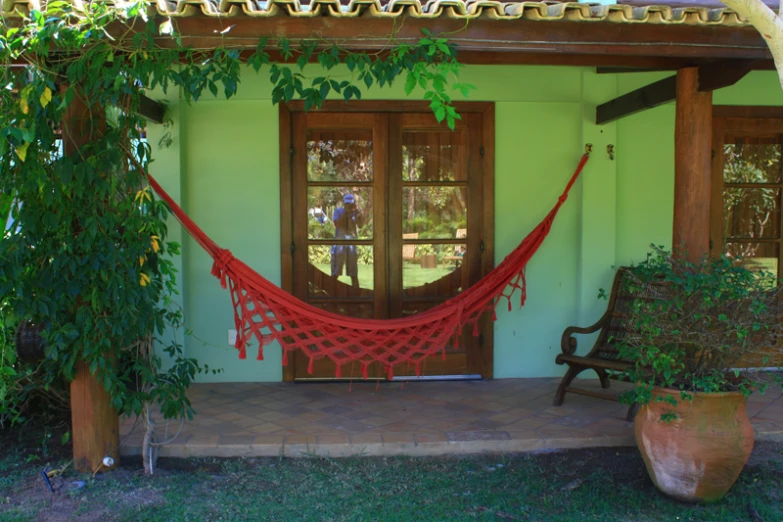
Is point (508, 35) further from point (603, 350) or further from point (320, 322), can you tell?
point (603, 350)

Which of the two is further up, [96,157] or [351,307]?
[96,157]

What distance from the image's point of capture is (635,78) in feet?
14.6

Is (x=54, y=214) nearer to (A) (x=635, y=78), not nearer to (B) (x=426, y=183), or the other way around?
(B) (x=426, y=183)

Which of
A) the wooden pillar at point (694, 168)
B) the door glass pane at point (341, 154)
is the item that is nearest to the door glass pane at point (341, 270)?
the door glass pane at point (341, 154)

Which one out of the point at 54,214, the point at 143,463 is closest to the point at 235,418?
the point at 143,463

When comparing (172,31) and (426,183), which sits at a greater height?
(172,31)

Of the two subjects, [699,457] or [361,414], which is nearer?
[699,457]

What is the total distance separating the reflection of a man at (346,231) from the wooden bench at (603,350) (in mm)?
1461

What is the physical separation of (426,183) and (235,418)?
6.32 feet

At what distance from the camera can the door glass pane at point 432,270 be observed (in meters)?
4.41

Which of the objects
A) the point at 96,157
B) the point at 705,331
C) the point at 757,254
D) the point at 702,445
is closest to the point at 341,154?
the point at 96,157

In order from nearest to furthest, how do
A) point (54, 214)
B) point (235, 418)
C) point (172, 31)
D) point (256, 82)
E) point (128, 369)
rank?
1. point (172, 31)
2. point (54, 214)
3. point (128, 369)
4. point (235, 418)
5. point (256, 82)

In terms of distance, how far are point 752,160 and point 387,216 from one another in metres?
2.59

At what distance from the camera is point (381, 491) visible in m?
2.80
